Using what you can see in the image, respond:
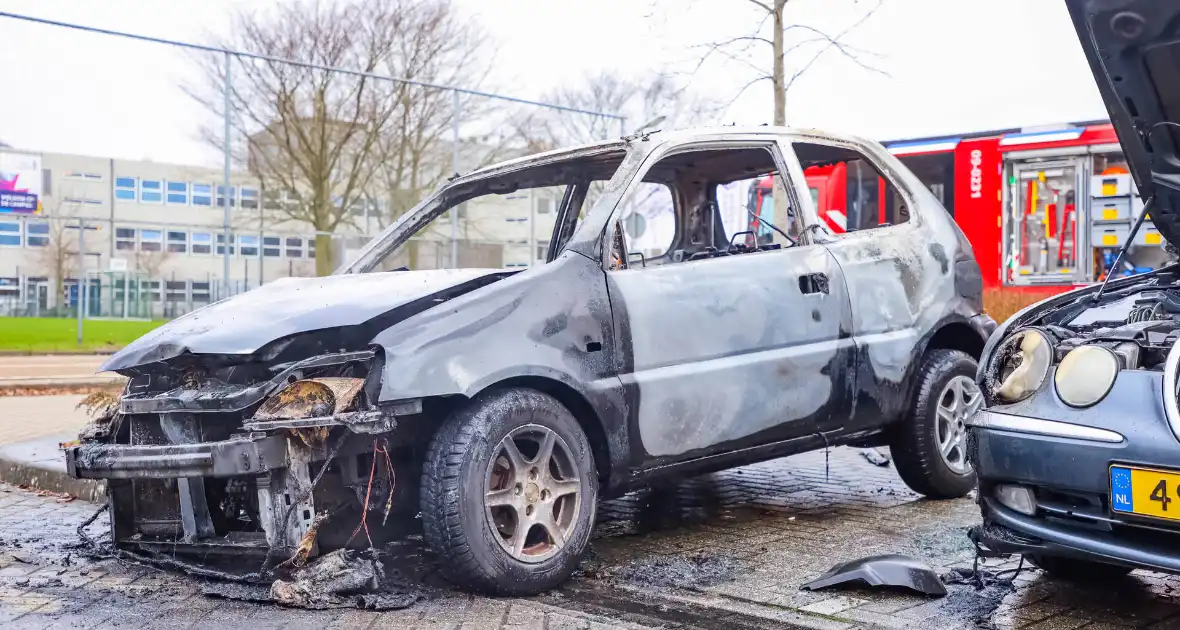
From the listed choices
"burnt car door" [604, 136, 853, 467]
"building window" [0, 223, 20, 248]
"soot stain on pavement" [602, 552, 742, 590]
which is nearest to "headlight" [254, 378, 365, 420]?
"burnt car door" [604, 136, 853, 467]

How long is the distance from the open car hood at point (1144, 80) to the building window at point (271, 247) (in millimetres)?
16591

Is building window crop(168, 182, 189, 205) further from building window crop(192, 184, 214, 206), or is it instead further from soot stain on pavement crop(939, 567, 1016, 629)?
soot stain on pavement crop(939, 567, 1016, 629)

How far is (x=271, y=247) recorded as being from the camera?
19.4 m

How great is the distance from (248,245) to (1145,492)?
1727cm

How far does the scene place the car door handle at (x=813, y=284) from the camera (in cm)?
497

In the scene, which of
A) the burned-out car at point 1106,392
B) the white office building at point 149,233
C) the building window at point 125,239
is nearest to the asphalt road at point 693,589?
the burned-out car at point 1106,392

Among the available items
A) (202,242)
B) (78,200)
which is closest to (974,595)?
(202,242)

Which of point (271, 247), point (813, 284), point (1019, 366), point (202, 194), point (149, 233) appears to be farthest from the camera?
point (271, 247)

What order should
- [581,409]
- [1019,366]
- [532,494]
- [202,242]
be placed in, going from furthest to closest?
1. [202,242]
2. [581,409]
3. [532,494]
4. [1019,366]

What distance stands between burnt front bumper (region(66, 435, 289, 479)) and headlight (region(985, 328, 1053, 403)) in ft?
7.83

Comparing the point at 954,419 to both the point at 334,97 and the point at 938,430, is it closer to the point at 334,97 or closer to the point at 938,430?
the point at 938,430

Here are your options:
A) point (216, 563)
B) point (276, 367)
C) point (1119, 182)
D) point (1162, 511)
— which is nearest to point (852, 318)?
point (1162, 511)

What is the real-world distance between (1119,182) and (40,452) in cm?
1291

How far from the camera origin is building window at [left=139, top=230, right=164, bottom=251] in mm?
18297
